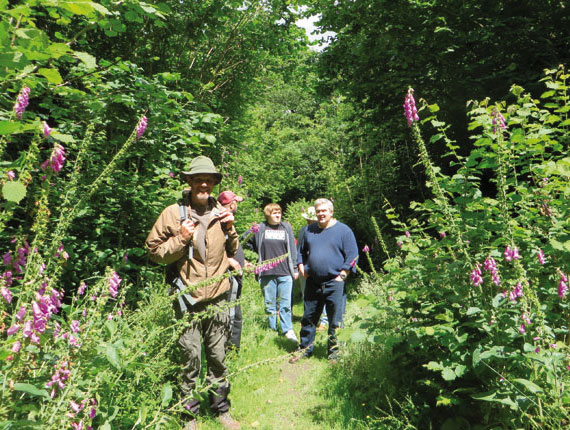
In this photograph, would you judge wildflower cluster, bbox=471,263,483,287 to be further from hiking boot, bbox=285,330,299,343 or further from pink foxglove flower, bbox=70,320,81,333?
hiking boot, bbox=285,330,299,343

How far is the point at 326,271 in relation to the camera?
534cm

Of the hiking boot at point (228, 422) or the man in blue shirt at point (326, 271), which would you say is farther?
the man in blue shirt at point (326, 271)

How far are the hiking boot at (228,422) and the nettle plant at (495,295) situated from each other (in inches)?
66.1

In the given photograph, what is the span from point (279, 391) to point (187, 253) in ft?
7.43

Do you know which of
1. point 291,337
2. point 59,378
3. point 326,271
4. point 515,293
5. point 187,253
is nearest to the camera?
point 59,378

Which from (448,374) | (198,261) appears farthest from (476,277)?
(198,261)

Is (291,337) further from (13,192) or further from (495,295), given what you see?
(13,192)

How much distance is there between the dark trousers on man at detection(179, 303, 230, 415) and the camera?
335 cm

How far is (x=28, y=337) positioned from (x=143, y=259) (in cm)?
412

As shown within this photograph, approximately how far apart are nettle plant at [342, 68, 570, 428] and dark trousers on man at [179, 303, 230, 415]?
1.42 meters

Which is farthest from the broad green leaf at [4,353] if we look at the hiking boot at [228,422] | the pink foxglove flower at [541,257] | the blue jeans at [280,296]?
the blue jeans at [280,296]

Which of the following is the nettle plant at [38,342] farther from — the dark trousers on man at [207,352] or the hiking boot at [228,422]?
the hiking boot at [228,422]

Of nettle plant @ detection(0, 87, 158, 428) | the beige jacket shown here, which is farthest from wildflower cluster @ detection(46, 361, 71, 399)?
the beige jacket

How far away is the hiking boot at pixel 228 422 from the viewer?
3.61 meters
